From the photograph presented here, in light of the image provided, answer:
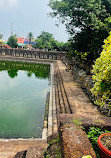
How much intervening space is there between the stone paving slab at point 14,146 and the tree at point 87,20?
9.87 metres

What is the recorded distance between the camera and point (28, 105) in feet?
29.1

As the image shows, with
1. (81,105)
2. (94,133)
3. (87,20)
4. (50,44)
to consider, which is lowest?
(81,105)

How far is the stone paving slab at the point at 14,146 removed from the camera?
4.03m

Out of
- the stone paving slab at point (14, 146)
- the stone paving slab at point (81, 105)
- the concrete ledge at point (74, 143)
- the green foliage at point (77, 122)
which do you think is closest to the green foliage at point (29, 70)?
the stone paving slab at point (81, 105)

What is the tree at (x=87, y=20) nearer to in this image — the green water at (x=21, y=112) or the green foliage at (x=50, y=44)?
the green water at (x=21, y=112)

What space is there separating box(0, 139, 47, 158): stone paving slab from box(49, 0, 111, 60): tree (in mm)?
9871

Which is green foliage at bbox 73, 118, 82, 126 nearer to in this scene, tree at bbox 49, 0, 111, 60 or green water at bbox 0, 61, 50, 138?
green water at bbox 0, 61, 50, 138

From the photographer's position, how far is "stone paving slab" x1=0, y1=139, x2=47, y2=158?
13.2ft

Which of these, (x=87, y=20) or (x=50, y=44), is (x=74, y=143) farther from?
(x=50, y=44)

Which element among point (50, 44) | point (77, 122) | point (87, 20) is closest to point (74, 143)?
point (77, 122)

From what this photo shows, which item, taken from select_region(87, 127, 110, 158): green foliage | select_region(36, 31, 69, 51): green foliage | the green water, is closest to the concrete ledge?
select_region(87, 127, 110, 158): green foliage

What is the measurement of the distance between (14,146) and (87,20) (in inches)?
487

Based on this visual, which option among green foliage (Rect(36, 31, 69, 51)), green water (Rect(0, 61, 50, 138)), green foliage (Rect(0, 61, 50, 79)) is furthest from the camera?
green foliage (Rect(36, 31, 69, 51))

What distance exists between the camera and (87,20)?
13.2 meters
